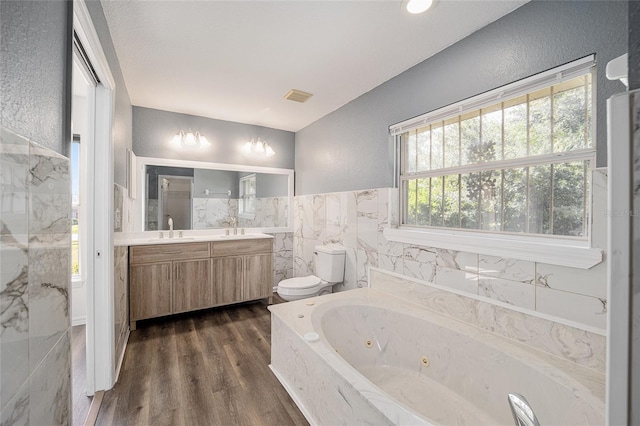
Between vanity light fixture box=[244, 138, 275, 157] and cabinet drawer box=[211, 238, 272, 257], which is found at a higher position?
vanity light fixture box=[244, 138, 275, 157]

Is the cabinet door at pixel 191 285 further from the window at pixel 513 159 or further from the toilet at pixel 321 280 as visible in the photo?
the window at pixel 513 159

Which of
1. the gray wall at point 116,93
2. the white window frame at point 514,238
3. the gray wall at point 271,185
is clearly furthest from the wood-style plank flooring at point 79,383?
the gray wall at point 271,185

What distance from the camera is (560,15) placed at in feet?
4.71

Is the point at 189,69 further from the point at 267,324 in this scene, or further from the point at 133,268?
the point at 267,324

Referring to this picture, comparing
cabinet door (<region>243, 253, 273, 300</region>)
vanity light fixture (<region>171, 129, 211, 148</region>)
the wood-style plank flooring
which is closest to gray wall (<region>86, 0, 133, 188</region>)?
vanity light fixture (<region>171, 129, 211, 148</region>)

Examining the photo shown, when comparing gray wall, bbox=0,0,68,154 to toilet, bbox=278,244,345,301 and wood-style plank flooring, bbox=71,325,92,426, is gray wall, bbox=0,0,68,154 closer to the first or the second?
wood-style plank flooring, bbox=71,325,92,426

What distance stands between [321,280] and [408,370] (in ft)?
4.31

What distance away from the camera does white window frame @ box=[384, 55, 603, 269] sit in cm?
136

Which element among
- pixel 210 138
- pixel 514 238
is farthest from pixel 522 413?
pixel 210 138

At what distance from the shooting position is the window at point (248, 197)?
3.71 m

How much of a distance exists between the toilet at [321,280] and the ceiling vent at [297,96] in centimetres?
163

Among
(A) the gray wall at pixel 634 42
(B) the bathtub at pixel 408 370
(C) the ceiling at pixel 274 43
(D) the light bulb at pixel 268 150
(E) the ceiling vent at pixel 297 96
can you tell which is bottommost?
(B) the bathtub at pixel 408 370

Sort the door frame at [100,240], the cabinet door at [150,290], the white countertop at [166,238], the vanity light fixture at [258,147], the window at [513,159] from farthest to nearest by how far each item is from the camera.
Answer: the vanity light fixture at [258,147] < the white countertop at [166,238] < the cabinet door at [150,290] < the door frame at [100,240] < the window at [513,159]

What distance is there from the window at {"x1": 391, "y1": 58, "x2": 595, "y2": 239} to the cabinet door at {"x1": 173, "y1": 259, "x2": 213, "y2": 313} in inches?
90.3
